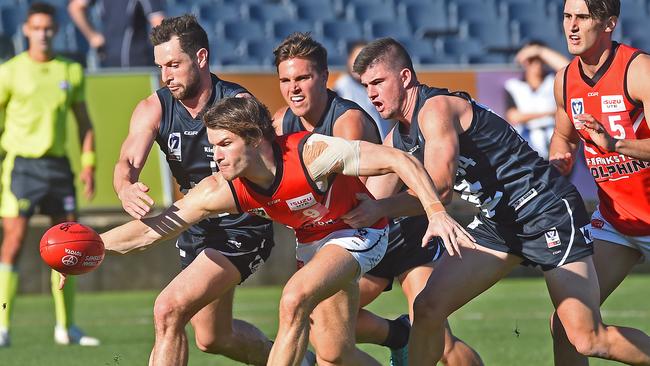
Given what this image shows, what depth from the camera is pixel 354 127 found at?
23.7 feet

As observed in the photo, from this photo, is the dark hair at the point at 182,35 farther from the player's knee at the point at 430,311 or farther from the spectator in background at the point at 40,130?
the spectator in background at the point at 40,130

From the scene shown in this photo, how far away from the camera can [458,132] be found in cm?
689

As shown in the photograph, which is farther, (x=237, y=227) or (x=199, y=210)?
(x=237, y=227)

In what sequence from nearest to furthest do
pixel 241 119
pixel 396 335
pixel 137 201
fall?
pixel 241 119, pixel 137 201, pixel 396 335

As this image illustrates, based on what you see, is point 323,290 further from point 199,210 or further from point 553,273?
point 553,273

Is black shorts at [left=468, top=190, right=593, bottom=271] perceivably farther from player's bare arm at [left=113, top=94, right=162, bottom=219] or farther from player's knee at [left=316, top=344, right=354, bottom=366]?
player's bare arm at [left=113, top=94, right=162, bottom=219]

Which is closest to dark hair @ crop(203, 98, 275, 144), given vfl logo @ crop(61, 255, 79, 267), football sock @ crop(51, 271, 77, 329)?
vfl logo @ crop(61, 255, 79, 267)

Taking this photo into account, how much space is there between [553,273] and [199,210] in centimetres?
200

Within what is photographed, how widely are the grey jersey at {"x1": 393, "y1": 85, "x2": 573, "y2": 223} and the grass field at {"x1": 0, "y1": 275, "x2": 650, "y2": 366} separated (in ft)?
4.52

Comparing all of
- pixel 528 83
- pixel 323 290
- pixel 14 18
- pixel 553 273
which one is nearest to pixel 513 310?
pixel 528 83

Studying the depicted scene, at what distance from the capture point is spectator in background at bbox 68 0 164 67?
1549cm

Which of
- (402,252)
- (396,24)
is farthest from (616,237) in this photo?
(396,24)

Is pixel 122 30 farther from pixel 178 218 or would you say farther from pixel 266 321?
pixel 178 218

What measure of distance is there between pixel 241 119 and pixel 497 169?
156cm
